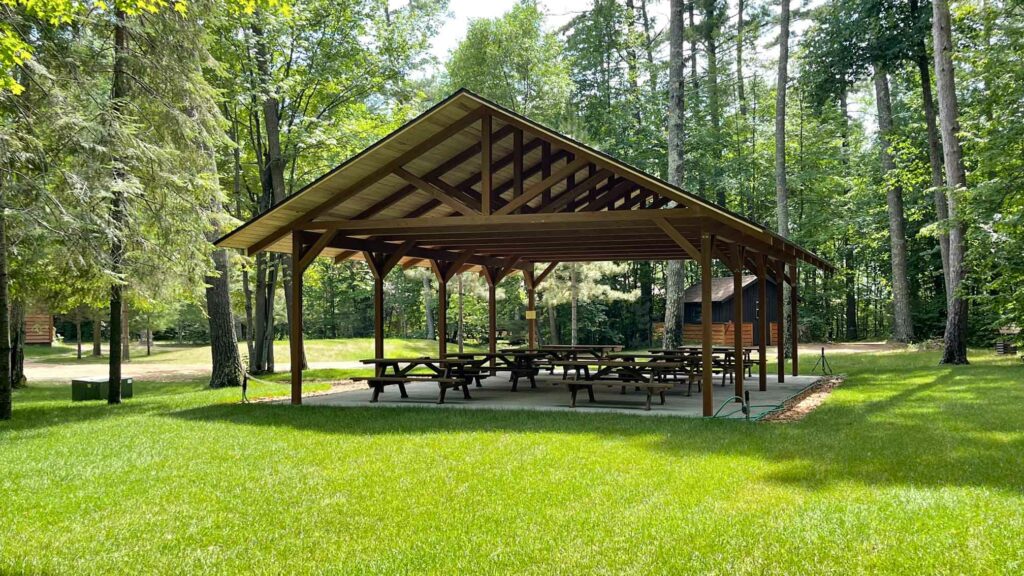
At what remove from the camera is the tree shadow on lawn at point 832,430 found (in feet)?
20.6

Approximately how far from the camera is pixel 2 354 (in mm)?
10234

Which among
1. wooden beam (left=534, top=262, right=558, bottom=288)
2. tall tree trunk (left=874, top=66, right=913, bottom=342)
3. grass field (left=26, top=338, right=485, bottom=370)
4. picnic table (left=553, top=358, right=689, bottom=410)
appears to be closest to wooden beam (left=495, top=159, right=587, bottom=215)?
picnic table (left=553, top=358, right=689, bottom=410)

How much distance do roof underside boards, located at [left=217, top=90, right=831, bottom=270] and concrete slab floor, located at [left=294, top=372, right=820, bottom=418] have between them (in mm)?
2385

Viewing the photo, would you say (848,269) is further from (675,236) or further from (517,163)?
(517,163)

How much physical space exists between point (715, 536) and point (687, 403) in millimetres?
6963

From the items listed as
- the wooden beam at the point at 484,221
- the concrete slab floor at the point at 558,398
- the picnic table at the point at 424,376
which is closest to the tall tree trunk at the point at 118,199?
the wooden beam at the point at 484,221

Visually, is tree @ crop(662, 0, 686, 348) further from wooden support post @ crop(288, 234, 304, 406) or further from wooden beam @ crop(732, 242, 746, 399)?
wooden support post @ crop(288, 234, 304, 406)

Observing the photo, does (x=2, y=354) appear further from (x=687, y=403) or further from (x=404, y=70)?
(x=404, y=70)

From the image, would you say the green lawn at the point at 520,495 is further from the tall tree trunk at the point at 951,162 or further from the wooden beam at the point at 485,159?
the tall tree trunk at the point at 951,162

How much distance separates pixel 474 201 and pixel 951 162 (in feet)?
40.6

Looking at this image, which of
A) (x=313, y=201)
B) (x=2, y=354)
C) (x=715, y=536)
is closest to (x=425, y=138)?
(x=313, y=201)

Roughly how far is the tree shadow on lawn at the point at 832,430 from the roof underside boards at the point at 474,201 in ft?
8.39

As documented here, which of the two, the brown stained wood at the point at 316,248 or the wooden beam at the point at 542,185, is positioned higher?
the wooden beam at the point at 542,185

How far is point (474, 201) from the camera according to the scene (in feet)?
36.2
